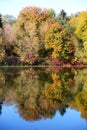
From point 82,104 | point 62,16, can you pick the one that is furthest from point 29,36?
point 82,104

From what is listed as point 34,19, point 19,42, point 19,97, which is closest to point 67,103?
point 19,97

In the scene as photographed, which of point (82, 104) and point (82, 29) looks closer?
point (82, 104)

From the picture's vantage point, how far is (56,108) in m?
18.5

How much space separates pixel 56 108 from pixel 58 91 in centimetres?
774

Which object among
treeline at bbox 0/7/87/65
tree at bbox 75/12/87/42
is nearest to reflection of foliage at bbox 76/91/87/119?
treeline at bbox 0/7/87/65

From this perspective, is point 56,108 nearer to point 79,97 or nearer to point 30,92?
point 79,97

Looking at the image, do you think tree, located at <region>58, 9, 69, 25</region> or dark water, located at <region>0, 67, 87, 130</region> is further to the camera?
tree, located at <region>58, 9, 69, 25</region>

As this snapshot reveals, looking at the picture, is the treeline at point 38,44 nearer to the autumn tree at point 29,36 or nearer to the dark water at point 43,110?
the autumn tree at point 29,36

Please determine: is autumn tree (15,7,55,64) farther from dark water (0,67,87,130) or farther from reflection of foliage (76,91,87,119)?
reflection of foliage (76,91,87,119)

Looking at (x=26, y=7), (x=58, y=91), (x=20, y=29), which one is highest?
(x=26, y=7)

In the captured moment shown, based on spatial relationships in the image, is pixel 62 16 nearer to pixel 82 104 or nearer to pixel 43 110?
pixel 82 104

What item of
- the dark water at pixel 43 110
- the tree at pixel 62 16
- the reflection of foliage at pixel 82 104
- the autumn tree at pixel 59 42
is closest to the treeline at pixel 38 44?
the autumn tree at pixel 59 42

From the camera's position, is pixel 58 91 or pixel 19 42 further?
pixel 19 42

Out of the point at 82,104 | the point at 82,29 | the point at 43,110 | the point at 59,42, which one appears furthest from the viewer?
the point at 82,29
